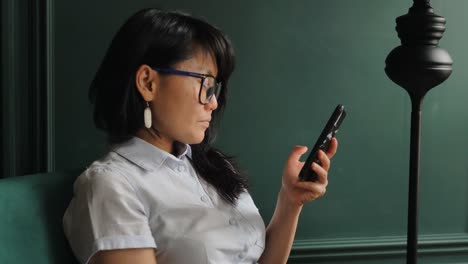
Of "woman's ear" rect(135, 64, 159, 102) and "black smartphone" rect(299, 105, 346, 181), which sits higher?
"woman's ear" rect(135, 64, 159, 102)

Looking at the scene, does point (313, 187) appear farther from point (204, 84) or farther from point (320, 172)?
point (204, 84)

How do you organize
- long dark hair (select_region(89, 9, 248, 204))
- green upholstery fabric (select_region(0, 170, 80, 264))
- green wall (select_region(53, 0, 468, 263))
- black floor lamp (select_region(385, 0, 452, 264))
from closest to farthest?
green upholstery fabric (select_region(0, 170, 80, 264)) → long dark hair (select_region(89, 9, 248, 204)) → black floor lamp (select_region(385, 0, 452, 264)) → green wall (select_region(53, 0, 468, 263))

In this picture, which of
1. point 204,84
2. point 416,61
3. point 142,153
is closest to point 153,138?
point 142,153

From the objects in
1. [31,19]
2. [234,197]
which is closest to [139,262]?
[234,197]

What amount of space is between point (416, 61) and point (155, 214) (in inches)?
24.6

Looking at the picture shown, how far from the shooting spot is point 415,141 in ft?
4.21

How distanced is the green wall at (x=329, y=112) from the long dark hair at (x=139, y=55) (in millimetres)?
365

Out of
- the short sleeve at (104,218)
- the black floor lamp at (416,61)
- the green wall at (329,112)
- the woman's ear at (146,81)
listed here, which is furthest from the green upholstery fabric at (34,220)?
the black floor lamp at (416,61)

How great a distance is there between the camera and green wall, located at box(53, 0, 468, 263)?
1.56 metres

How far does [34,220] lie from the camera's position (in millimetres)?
1034

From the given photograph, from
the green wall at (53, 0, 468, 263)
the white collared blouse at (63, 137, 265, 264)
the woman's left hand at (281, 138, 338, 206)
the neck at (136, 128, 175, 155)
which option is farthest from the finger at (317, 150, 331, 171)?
the green wall at (53, 0, 468, 263)

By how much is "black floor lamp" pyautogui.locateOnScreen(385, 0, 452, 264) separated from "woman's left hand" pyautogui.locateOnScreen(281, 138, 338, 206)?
7.6 inches

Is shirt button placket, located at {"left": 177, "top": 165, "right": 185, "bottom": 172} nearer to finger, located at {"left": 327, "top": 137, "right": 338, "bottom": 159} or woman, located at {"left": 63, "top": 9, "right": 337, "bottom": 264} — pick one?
woman, located at {"left": 63, "top": 9, "right": 337, "bottom": 264}

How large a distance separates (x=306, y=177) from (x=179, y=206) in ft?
0.93
